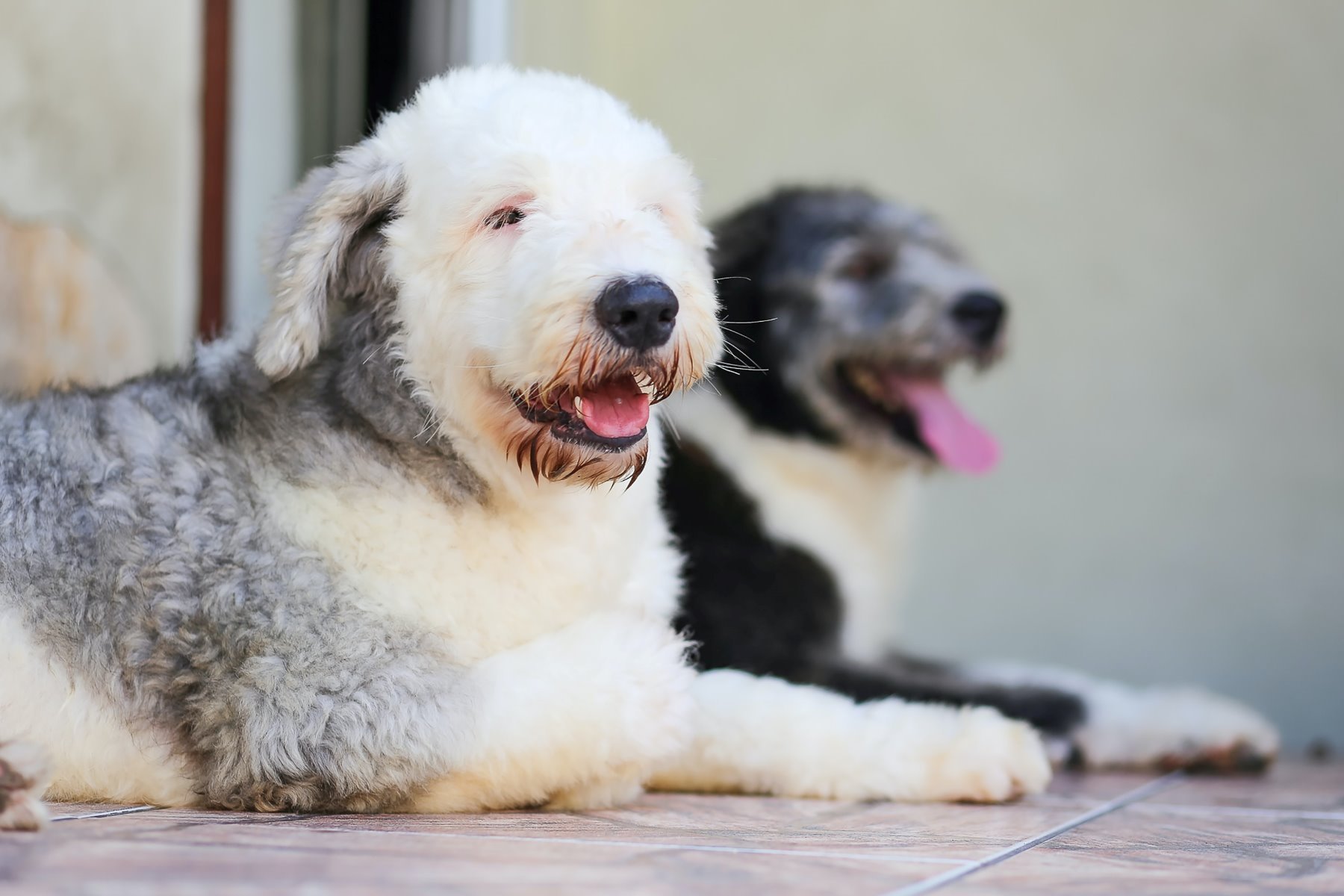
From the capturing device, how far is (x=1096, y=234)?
199 inches

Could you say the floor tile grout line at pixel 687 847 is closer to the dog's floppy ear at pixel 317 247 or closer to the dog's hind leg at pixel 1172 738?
the dog's floppy ear at pixel 317 247

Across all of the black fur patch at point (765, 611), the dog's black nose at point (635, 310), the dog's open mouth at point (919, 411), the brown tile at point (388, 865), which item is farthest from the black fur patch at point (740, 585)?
the brown tile at point (388, 865)

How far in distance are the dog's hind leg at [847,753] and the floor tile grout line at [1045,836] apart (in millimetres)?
156

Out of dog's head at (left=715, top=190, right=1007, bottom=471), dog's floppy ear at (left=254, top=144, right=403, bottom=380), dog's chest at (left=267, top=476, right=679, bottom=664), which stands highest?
dog's head at (left=715, top=190, right=1007, bottom=471)

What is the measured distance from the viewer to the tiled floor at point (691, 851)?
1.52 meters

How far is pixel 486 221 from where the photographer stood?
218cm

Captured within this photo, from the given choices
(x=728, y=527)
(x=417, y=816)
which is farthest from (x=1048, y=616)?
(x=417, y=816)

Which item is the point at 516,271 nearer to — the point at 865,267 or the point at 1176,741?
the point at 865,267

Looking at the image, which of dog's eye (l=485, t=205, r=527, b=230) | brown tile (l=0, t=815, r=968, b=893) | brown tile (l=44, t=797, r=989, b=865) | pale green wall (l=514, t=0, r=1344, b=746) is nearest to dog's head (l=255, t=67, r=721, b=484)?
dog's eye (l=485, t=205, r=527, b=230)

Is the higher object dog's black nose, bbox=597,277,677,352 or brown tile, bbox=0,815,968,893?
dog's black nose, bbox=597,277,677,352

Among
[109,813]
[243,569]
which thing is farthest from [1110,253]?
[109,813]

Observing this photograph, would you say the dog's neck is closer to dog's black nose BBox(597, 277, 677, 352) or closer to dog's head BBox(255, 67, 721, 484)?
dog's head BBox(255, 67, 721, 484)

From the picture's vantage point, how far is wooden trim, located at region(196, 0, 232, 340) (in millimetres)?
4086

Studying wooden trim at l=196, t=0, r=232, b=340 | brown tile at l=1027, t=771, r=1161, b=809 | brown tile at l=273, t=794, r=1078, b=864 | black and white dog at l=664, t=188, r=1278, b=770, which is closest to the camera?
brown tile at l=273, t=794, r=1078, b=864
